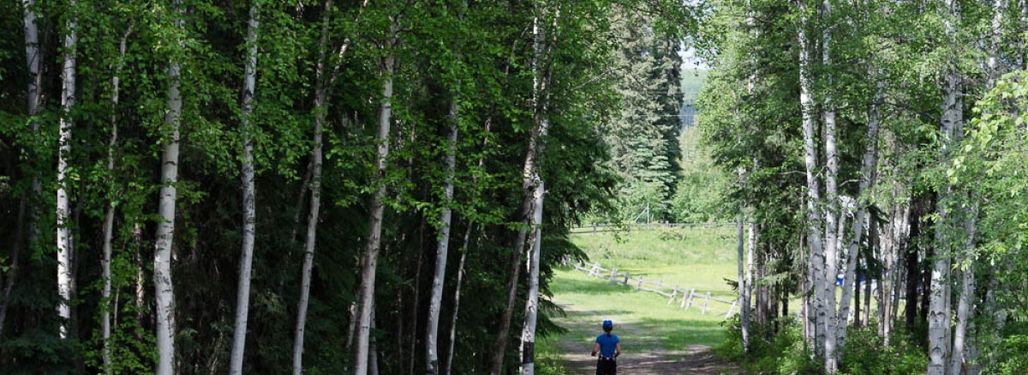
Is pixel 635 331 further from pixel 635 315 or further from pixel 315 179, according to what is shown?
pixel 315 179

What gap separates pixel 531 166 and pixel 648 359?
1527cm

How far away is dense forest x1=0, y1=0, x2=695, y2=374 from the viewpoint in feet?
30.6

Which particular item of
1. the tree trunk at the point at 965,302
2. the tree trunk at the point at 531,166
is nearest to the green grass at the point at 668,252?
the tree trunk at the point at 965,302

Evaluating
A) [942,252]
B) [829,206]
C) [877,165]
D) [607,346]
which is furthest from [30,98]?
[877,165]

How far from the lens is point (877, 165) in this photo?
2244 cm

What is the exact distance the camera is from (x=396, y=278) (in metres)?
14.9

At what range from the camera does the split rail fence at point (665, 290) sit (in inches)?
1823

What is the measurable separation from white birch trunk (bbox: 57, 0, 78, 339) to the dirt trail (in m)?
17.9

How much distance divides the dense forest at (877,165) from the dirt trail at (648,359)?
1.01 meters

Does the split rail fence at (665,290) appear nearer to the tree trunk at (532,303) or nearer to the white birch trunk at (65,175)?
the tree trunk at (532,303)

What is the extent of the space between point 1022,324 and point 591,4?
38.3ft

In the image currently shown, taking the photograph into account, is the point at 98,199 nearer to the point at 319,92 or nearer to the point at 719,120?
the point at 319,92

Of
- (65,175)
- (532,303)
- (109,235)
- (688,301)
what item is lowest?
(688,301)

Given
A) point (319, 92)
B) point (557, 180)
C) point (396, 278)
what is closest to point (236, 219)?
point (319, 92)
